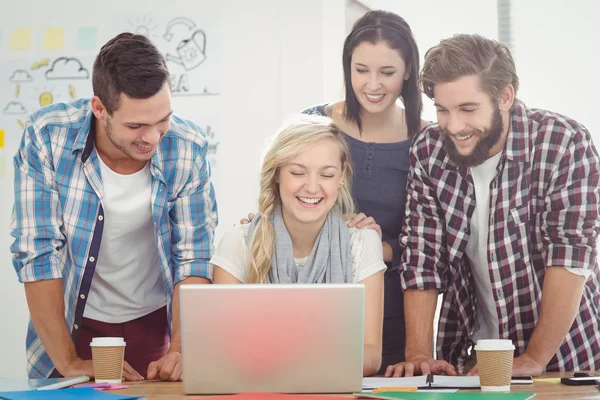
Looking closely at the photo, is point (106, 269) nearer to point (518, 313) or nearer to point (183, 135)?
point (183, 135)

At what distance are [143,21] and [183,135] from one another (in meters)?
1.69

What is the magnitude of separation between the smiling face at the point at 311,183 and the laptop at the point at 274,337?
837 mm

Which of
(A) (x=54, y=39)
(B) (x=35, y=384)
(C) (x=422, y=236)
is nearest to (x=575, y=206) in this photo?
(C) (x=422, y=236)

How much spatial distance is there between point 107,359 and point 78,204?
66cm

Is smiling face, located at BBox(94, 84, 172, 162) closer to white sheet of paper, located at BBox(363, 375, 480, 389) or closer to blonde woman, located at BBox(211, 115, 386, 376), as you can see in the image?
blonde woman, located at BBox(211, 115, 386, 376)

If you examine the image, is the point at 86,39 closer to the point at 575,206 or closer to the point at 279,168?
the point at 279,168

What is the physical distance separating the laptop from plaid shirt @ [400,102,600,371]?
0.85 m

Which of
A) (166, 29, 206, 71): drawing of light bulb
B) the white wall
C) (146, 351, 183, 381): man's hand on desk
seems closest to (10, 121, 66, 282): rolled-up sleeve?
(146, 351, 183, 381): man's hand on desk

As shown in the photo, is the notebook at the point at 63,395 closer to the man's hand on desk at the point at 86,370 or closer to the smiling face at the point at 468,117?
the man's hand on desk at the point at 86,370

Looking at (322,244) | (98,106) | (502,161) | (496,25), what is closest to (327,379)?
(322,244)

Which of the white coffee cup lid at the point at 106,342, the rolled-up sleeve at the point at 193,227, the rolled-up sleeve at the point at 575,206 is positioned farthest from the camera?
the rolled-up sleeve at the point at 193,227

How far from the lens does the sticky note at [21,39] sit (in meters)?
4.00

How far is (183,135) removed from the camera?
2.45 metres

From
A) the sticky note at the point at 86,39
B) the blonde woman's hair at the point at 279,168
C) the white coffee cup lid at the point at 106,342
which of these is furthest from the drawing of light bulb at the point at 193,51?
the white coffee cup lid at the point at 106,342
